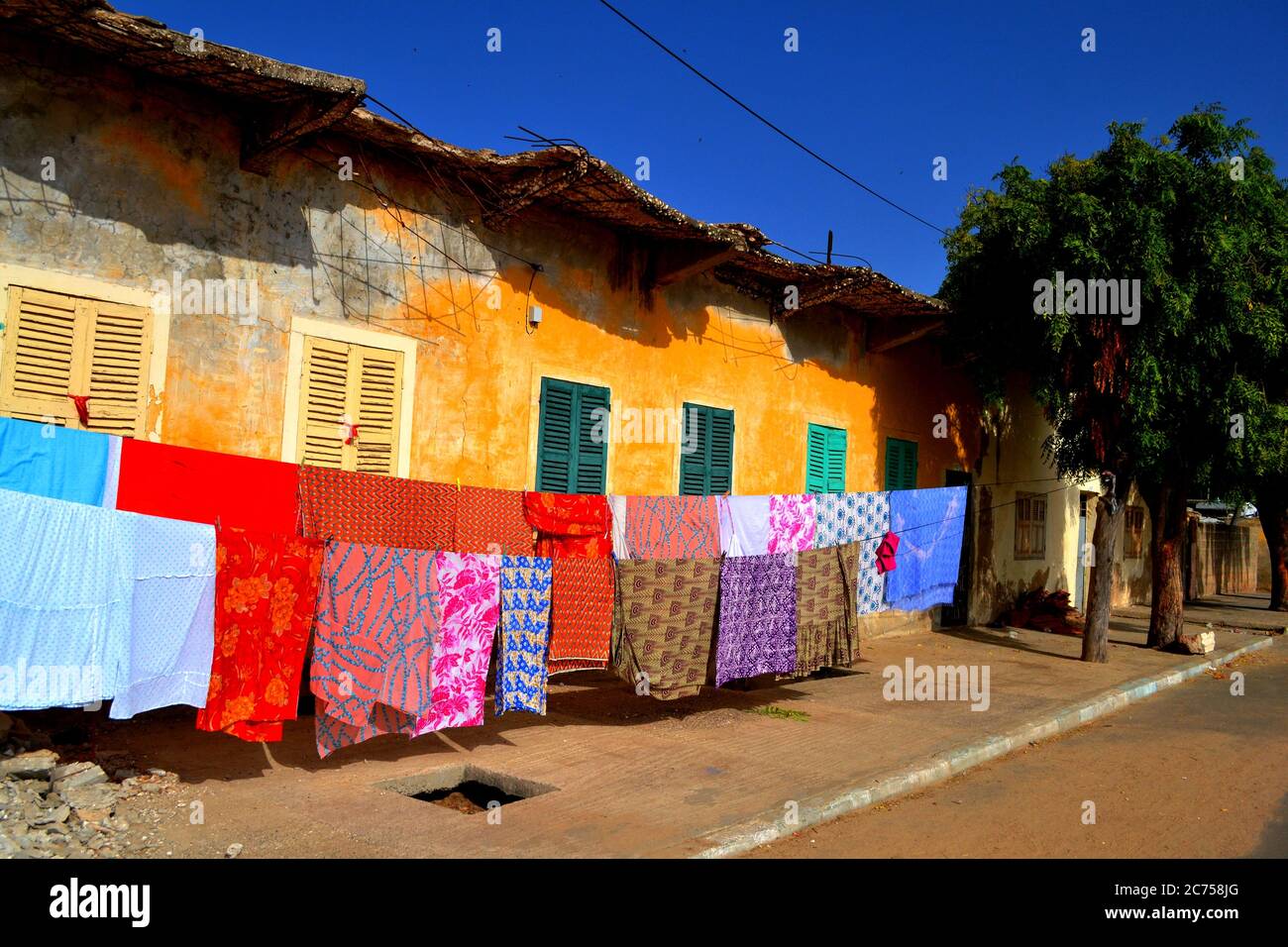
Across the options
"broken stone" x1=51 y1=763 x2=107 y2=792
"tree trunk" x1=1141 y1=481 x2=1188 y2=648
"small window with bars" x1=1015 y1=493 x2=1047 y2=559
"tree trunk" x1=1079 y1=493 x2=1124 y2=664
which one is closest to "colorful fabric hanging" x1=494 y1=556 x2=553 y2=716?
"broken stone" x1=51 y1=763 x2=107 y2=792

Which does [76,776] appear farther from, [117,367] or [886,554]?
[886,554]

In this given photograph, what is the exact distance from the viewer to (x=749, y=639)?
8.04 metres

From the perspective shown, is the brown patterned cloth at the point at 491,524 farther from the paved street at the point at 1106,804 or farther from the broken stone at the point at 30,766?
the paved street at the point at 1106,804

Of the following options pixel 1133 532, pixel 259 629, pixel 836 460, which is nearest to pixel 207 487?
pixel 259 629

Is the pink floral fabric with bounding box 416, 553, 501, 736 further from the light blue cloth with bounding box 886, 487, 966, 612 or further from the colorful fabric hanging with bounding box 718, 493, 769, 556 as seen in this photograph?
the light blue cloth with bounding box 886, 487, 966, 612

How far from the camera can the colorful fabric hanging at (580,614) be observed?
6.95 m

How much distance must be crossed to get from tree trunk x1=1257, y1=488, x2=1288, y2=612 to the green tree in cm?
1204

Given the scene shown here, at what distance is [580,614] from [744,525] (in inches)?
79.3

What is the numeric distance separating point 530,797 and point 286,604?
1.91 meters

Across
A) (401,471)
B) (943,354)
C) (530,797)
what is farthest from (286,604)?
(943,354)

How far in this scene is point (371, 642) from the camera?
587 cm

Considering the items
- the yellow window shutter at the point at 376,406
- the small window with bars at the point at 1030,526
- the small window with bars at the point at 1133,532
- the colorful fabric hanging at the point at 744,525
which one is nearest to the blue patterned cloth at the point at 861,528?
the colorful fabric hanging at the point at 744,525

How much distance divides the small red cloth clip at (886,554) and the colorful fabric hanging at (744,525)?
163 cm
